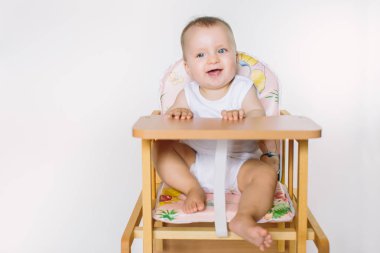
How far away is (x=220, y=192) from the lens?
1598mm

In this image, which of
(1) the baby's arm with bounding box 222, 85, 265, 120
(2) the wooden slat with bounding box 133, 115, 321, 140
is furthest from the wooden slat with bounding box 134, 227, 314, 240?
(1) the baby's arm with bounding box 222, 85, 265, 120

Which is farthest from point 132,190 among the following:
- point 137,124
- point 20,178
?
point 137,124

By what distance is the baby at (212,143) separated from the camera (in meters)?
1.64

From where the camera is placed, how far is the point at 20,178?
2949mm

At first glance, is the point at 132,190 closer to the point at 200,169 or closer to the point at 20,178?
the point at 20,178

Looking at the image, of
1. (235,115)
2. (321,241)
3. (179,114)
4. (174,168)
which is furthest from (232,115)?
(321,241)

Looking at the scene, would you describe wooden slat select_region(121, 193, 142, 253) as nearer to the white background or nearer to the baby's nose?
→ the baby's nose

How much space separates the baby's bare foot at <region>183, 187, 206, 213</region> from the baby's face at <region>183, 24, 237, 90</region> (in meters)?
0.38

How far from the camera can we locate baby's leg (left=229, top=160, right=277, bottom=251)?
4.90ft

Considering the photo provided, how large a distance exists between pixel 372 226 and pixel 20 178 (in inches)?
64.6

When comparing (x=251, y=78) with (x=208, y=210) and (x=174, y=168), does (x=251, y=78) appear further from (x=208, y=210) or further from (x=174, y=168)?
(x=208, y=210)

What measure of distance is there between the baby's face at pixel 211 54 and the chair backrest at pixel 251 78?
6.3 inches

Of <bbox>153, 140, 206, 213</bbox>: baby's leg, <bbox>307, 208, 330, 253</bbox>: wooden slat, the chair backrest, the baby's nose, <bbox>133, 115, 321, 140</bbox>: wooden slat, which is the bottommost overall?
<bbox>307, 208, 330, 253</bbox>: wooden slat

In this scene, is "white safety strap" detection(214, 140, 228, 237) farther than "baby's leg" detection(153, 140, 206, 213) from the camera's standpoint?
No
